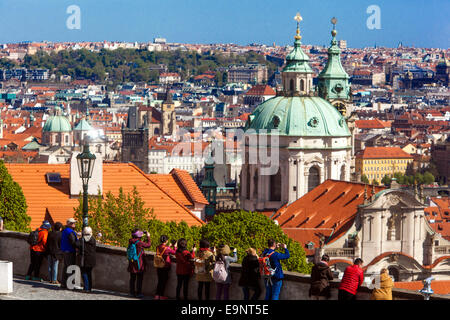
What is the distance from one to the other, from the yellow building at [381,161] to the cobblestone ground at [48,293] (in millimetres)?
95684

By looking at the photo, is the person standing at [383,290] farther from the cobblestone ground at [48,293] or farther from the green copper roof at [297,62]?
the green copper roof at [297,62]

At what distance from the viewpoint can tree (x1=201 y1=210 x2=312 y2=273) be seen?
24453 millimetres

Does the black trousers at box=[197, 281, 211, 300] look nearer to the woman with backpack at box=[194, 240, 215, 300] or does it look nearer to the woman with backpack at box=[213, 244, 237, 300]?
the woman with backpack at box=[194, 240, 215, 300]

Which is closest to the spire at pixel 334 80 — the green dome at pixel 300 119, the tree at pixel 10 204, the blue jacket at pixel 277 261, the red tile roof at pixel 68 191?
the green dome at pixel 300 119

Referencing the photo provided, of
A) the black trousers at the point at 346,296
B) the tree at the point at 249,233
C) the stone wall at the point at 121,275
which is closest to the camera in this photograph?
the black trousers at the point at 346,296

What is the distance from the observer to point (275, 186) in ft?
150

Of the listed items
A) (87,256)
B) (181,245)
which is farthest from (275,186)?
(181,245)

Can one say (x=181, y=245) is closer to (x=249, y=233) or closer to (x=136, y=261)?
(x=136, y=261)

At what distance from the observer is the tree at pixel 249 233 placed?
963 inches

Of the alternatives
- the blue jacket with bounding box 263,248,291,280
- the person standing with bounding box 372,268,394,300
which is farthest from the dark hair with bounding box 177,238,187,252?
the person standing with bounding box 372,268,394,300

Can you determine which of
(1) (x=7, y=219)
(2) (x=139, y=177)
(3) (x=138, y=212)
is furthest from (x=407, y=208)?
(1) (x=7, y=219)

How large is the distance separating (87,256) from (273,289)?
2.17 meters

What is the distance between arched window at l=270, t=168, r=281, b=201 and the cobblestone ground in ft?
103
